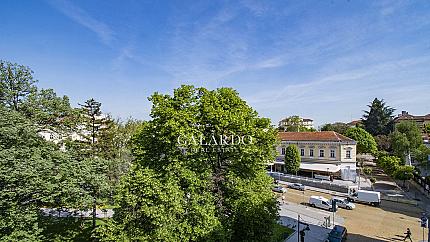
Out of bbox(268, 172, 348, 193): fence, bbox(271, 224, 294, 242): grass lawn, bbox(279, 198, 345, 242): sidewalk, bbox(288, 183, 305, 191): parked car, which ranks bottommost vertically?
bbox(279, 198, 345, 242): sidewalk

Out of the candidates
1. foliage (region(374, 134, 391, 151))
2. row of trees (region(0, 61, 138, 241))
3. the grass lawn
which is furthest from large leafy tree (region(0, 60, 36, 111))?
foliage (region(374, 134, 391, 151))

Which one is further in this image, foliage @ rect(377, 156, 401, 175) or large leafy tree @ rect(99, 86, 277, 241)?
foliage @ rect(377, 156, 401, 175)

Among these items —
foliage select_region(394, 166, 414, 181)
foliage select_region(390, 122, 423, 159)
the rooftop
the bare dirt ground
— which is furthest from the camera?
foliage select_region(390, 122, 423, 159)

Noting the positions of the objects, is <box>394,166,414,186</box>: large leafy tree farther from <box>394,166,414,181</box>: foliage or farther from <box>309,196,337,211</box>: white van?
<box>309,196,337,211</box>: white van

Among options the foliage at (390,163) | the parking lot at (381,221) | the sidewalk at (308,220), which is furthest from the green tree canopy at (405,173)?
the sidewalk at (308,220)

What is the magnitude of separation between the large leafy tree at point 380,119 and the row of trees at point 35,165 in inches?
2517

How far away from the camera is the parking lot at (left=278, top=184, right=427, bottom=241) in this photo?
66.3 feet

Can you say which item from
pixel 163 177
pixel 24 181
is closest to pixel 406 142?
pixel 163 177

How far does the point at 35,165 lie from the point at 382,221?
85.3 ft

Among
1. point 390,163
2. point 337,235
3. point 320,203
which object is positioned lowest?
point 337,235

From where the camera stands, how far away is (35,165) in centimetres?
1280

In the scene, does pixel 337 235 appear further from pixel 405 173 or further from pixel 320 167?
pixel 320 167

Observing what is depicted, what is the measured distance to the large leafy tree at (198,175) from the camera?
458 inches

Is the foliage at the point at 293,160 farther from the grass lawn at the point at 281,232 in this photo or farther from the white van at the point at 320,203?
the grass lawn at the point at 281,232
